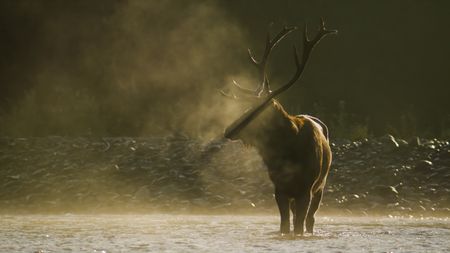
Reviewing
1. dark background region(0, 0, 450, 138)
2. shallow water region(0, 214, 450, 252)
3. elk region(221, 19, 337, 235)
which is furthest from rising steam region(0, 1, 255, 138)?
elk region(221, 19, 337, 235)

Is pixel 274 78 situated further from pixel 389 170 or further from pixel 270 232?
pixel 270 232

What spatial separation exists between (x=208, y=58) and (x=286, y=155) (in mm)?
10702

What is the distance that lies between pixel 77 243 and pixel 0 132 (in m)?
10.2

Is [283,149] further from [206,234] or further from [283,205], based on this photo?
[206,234]

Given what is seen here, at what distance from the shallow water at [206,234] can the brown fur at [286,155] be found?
0.37m

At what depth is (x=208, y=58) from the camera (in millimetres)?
20047

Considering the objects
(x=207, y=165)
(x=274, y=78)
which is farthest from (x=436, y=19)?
(x=207, y=165)

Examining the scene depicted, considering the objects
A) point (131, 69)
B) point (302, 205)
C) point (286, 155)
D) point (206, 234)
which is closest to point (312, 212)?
point (302, 205)

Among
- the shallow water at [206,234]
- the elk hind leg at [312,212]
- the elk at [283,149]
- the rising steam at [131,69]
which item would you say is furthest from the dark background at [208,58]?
the elk at [283,149]

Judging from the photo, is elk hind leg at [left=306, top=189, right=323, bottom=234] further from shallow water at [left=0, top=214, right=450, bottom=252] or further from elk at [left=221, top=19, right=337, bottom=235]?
elk at [left=221, top=19, right=337, bottom=235]

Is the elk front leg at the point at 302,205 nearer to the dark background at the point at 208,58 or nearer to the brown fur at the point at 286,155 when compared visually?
the brown fur at the point at 286,155

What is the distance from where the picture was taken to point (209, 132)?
1820 centimetres

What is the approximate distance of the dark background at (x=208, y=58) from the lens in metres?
19.7

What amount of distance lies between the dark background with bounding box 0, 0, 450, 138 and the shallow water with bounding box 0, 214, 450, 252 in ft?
24.5
